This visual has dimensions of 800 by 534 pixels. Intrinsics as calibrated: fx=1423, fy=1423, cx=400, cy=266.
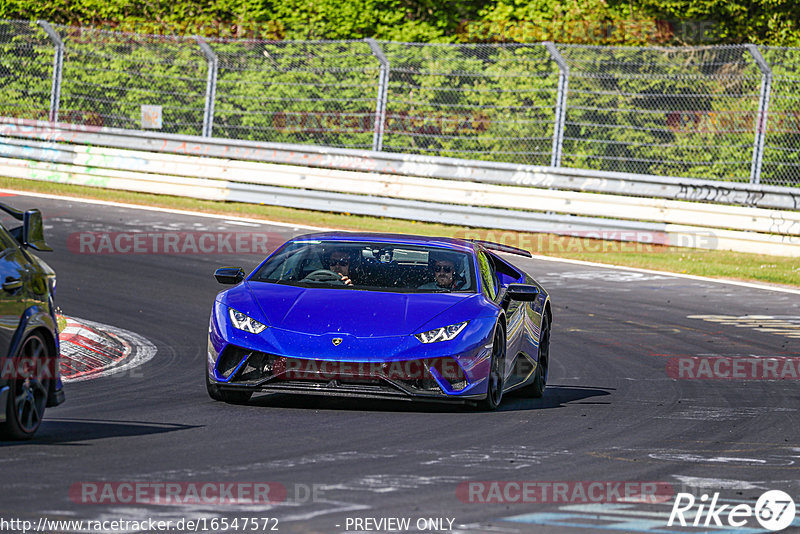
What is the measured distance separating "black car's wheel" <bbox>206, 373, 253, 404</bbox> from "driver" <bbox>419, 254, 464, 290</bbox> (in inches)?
60.9

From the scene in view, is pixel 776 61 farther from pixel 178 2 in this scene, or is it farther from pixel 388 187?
pixel 178 2

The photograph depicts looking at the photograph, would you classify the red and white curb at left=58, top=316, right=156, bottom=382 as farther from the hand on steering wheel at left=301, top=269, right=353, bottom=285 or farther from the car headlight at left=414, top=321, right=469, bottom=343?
the car headlight at left=414, top=321, right=469, bottom=343

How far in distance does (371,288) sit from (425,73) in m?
13.2

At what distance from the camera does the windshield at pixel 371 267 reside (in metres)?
10.3

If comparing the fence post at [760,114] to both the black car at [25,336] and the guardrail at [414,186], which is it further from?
the black car at [25,336]

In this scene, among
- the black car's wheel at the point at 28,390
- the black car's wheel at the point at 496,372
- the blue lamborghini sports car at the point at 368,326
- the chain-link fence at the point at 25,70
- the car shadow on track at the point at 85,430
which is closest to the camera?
the black car's wheel at the point at 28,390

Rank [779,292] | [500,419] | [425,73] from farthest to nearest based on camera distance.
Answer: [425,73] → [779,292] → [500,419]

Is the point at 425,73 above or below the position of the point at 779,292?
above

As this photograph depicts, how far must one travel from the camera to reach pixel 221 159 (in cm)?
2533

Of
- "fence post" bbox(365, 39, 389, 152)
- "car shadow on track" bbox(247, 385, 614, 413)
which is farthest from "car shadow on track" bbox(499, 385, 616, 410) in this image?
"fence post" bbox(365, 39, 389, 152)

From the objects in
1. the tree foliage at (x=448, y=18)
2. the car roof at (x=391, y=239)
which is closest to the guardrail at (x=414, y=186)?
the tree foliage at (x=448, y=18)

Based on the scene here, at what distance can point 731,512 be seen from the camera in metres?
6.46

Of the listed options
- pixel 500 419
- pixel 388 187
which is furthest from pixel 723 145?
pixel 500 419

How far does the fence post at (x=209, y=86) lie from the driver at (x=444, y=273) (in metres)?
14.8
